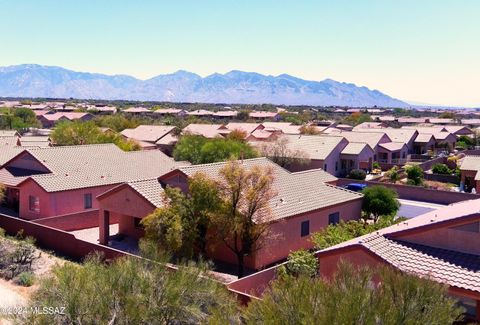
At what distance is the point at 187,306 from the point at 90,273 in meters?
2.31

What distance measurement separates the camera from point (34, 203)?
34.7 meters

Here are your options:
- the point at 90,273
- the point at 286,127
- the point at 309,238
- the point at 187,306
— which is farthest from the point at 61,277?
the point at 286,127

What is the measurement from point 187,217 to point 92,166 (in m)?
17.9

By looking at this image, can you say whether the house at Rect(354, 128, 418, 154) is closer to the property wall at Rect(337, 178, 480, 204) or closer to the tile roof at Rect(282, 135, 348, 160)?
the tile roof at Rect(282, 135, 348, 160)

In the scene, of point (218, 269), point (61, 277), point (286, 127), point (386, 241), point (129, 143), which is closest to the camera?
→ point (61, 277)

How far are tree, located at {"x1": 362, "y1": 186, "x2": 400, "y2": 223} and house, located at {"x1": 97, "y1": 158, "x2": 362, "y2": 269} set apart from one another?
0.69 meters

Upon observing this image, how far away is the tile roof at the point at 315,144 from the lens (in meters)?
56.3

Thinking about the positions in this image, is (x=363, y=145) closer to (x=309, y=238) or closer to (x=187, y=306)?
(x=309, y=238)

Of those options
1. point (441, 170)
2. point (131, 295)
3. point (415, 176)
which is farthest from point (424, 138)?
point (131, 295)

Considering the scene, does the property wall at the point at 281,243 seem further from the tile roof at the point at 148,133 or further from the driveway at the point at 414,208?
the tile roof at the point at 148,133

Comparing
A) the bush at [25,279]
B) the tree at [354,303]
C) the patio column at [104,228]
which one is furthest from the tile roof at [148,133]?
the tree at [354,303]

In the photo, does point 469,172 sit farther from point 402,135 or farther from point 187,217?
point 187,217

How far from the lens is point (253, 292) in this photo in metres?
19.6

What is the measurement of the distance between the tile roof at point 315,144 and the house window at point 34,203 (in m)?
28.6
